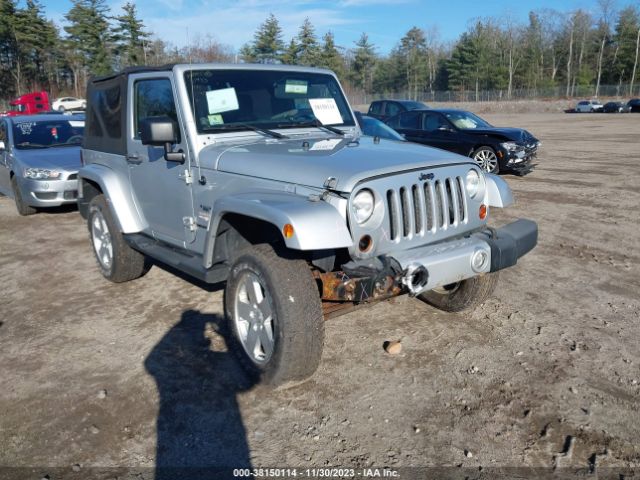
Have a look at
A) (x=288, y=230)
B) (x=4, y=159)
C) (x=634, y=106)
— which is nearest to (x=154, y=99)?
(x=288, y=230)

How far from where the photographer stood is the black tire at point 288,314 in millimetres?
3080

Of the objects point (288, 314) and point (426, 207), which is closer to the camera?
point (288, 314)

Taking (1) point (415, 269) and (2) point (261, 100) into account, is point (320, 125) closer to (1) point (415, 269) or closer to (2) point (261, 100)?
(2) point (261, 100)

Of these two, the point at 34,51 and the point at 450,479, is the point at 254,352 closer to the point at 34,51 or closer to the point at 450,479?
the point at 450,479

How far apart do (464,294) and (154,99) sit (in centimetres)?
310

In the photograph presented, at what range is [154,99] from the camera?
4414mm

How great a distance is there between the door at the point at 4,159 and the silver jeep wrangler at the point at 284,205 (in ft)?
17.4

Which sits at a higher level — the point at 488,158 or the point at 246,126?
the point at 246,126

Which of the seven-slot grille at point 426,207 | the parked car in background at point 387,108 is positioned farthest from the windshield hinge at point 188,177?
the parked car in background at point 387,108

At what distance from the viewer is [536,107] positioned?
58.9 meters

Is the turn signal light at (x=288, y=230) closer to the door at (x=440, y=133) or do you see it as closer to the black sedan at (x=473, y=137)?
the black sedan at (x=473, y=137)

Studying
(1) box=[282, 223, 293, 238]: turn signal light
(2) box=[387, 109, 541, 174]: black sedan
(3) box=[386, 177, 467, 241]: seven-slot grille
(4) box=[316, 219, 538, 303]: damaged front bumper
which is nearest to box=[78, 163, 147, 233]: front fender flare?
(4) box=[316, 219, 538, 303]: damaged front bumper

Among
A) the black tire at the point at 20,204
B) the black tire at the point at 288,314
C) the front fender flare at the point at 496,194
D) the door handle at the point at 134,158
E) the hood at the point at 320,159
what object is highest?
the hood at the point at 320,159

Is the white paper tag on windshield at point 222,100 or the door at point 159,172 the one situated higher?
the white paper tag on windshield at point 222,100
